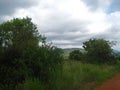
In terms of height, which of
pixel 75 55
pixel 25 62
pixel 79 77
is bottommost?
pixel 79 77

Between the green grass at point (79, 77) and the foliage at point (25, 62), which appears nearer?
the foliage at point (25, 62)

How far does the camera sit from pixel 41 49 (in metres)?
13.4

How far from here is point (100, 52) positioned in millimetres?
31766

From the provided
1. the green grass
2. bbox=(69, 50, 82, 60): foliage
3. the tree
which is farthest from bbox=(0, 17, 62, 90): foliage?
bbox=(69, 50, 82, 60): foliage

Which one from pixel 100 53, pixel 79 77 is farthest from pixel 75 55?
pixel 79 77

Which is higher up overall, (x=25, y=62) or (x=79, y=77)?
(x=25, y=62)

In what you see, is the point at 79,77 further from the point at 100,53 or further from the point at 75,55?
the point at 75,55

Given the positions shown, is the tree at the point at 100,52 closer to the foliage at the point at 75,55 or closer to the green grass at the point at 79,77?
the foliage at the point at 75,55

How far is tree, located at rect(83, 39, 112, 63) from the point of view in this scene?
103ft

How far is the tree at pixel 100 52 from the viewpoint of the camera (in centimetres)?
3147

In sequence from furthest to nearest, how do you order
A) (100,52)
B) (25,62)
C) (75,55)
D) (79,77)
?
(75,55)
(100,52)
(79,77)
(25,62)

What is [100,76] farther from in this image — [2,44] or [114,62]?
[114,62]

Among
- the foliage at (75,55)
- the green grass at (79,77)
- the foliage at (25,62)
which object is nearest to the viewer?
the foliage at (25,62)

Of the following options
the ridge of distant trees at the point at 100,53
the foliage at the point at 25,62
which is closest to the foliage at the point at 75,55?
the ridge of distant trees at the point at 100,53
